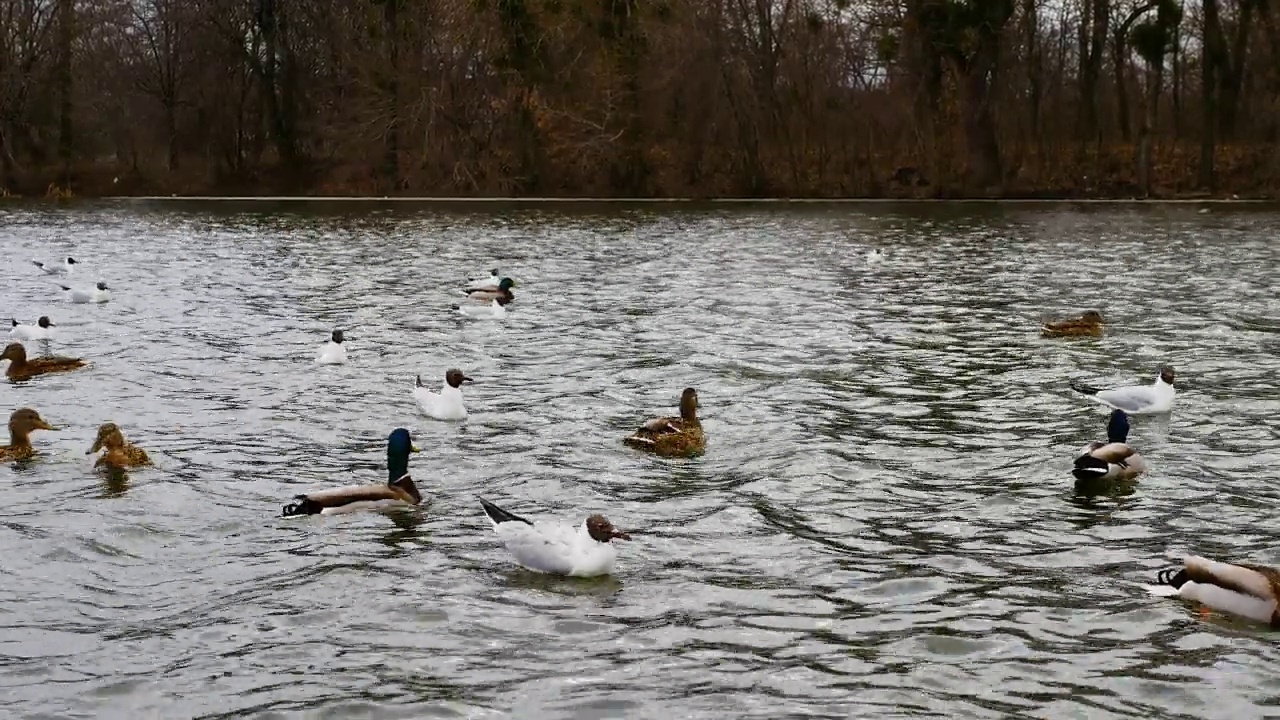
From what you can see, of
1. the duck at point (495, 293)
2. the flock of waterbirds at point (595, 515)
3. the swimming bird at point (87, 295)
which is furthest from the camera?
the swimming bird at point (87, 295)

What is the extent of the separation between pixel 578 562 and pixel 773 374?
9581 mm

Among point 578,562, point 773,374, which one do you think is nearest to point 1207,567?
point 578,562

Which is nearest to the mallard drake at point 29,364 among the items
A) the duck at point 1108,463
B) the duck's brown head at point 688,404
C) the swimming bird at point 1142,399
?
the duck's brown head at point 688,404

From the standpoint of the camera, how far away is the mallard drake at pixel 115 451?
46.3 ft

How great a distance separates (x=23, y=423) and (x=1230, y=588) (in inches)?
449

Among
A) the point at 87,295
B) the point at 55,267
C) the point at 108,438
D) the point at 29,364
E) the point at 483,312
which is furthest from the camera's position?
the point at 55,267

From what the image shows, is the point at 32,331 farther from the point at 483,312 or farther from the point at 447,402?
the point at 447,402

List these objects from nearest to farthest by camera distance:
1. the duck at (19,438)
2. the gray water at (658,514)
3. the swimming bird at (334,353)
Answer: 1. the gray water at (658,514)
2. the duck at (19,438)
3. the swimming bird at (334,353)

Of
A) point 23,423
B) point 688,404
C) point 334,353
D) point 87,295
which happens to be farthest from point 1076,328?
point 87,295

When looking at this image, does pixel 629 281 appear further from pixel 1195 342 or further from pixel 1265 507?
pixel 1265 507

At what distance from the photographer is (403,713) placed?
8.50 meters

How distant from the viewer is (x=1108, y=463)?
13422mm

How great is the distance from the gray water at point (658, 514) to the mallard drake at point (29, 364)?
1.19ft

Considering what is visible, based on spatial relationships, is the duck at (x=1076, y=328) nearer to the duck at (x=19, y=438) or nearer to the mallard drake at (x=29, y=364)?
the mallard drake at (x=29, y=364)
